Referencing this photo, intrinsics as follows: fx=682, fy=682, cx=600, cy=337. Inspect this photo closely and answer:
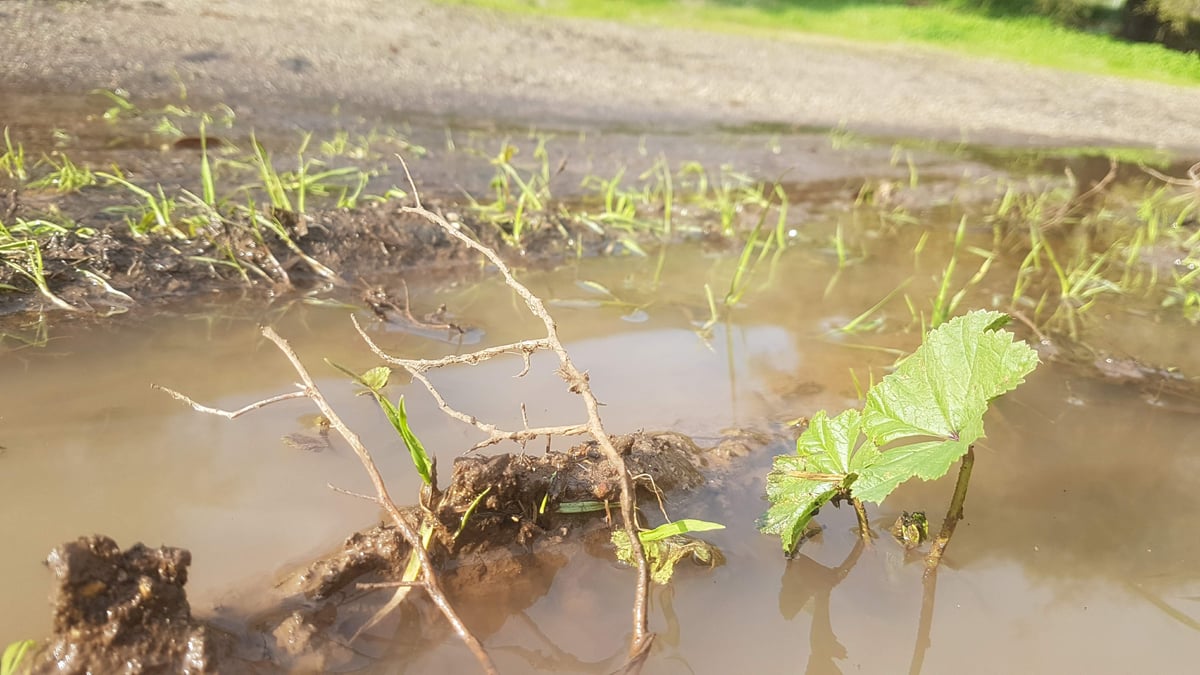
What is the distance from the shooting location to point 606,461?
4.30 feet

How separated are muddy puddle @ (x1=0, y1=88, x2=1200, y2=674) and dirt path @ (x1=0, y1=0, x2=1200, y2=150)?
4.28 feet

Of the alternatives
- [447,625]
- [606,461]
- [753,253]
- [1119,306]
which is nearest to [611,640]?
[447,625]

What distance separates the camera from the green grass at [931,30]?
9531 millimetres

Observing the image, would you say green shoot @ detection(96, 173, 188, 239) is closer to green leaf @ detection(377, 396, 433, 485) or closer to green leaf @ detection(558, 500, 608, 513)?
green leaf @ detection(377, 396, 433, 485)

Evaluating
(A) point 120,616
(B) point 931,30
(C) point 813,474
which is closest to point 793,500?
(C) point 813,474

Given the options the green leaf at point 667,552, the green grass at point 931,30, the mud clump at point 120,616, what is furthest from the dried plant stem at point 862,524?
the green grass at point 931,30

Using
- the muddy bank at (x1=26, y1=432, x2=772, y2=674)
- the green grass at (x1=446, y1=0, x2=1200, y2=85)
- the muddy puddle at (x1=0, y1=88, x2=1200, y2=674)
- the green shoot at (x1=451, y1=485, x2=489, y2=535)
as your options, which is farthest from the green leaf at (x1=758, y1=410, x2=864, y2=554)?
the green grass at (x1=446, y1=0, x2=1200, y2=85)

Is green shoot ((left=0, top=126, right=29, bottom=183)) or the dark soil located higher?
green shoot ((left=0, top=126, right=29, bottom=183))

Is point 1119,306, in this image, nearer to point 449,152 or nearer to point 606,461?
point 606,461

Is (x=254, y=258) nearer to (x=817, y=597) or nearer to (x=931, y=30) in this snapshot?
(x=817, y=597)

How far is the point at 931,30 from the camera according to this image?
11.1 metres

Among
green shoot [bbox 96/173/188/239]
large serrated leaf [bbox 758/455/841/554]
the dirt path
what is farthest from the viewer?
the dirt path

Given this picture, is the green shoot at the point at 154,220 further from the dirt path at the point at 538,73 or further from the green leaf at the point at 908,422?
the green leaf at the point at 908,422

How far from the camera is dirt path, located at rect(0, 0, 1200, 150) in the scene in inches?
168
